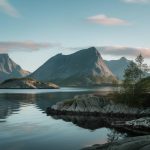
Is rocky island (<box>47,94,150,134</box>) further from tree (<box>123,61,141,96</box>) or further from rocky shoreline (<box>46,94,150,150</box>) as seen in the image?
tree (<box>123,61,141,96</box>)

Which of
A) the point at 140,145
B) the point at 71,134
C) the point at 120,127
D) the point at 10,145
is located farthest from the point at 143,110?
the point at 140,145

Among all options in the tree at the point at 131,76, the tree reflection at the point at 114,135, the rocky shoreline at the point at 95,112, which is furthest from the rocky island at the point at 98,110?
the tree reflection at the point at 114,135

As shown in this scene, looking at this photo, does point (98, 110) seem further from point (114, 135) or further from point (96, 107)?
point (114, 135)

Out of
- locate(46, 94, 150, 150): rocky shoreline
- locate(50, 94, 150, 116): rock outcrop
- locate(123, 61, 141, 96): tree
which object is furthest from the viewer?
locate(123, 61, 141, 96): tree

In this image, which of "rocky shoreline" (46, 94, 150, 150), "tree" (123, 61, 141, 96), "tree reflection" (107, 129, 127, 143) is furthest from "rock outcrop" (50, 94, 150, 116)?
"tree reflection" (107, 129, 127, 143)

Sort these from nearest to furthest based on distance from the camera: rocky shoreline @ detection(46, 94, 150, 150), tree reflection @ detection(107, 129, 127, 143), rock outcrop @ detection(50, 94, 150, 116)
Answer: tree reflection @ detection(107, 129, 127, 143)
rocky shoreline @ detection(46, 94, 150, 150)
rock outcrop @ detection(50, 94, 150, 116)

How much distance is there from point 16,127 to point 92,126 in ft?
63.8

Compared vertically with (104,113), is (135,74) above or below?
above

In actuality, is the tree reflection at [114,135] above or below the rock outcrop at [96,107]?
below

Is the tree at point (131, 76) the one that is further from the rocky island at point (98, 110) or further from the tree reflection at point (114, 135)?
the tree reflection at point (114, 135)

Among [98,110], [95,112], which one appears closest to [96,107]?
[98,110]

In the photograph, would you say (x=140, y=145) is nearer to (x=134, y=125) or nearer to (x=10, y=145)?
(x=10, y=145)

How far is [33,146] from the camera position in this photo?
180ft

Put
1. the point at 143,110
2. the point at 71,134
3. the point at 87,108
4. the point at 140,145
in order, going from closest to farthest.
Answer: the point at 140,145 → the point at 71,134 → the point at 143,110 → the point at 87,108
